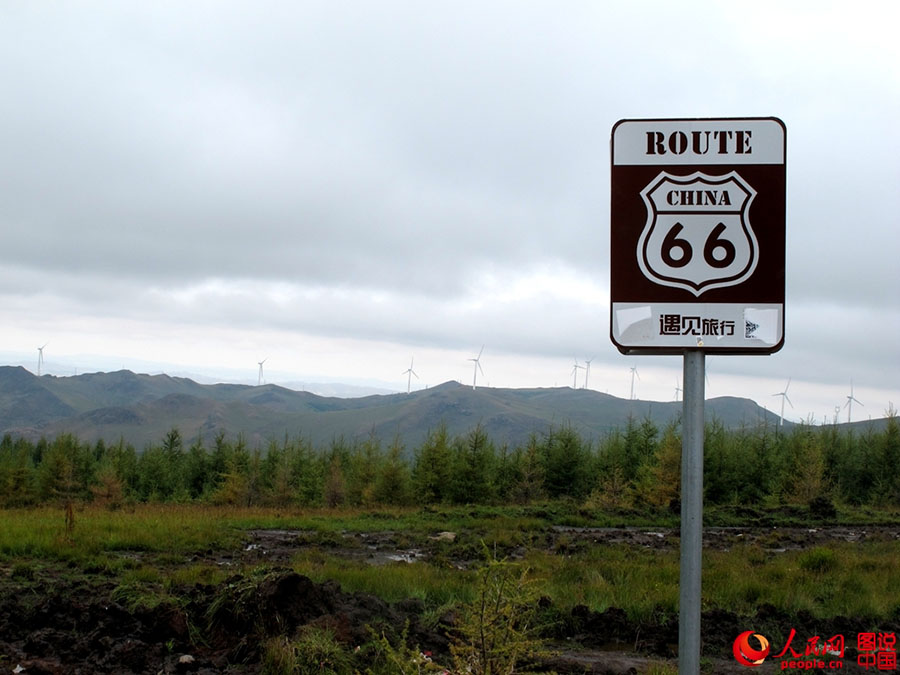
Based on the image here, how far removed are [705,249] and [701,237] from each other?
4 cm

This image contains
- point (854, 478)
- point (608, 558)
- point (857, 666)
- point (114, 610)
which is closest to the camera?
point (857, 666)

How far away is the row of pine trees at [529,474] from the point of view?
105 feet

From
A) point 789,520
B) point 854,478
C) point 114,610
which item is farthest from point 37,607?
point 854,478

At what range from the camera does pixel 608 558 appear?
12.7m

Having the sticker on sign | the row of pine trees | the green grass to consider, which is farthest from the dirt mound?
the row of pine trees

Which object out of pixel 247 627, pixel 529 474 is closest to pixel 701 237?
pixel 247 627

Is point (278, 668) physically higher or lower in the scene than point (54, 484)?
higher

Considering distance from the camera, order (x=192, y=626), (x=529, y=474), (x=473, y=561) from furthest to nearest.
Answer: (x=529, y=474)
(x=473, y=561)
(x=192, y=626)

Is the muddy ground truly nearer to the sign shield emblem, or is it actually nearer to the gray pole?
the gray pole

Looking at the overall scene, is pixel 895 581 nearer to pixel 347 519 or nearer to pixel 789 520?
pixel 789 520

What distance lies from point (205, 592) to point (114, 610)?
3.01 ft

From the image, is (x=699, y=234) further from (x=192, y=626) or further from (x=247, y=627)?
(x=192, y=626)

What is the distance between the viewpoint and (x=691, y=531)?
2119 mm

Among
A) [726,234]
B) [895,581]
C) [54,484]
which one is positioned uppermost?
[726,234]
